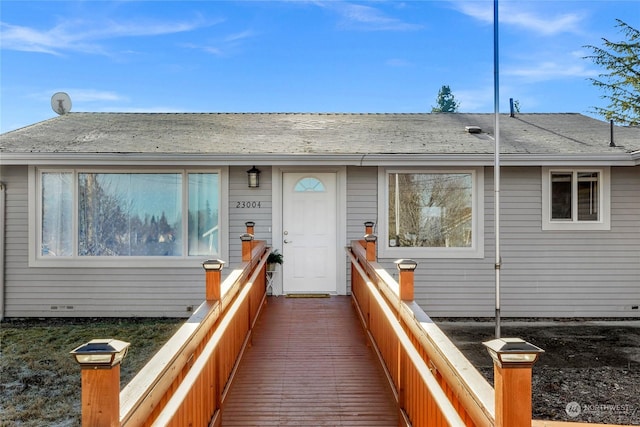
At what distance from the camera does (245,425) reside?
3.19 m

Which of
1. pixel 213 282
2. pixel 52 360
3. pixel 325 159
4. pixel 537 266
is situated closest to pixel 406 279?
pixel 213 282

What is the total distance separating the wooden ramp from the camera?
331cm

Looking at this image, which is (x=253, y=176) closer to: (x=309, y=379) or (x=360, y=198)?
(x=360, y=198)

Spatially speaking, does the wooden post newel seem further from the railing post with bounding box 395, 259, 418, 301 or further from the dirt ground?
the dirt ground

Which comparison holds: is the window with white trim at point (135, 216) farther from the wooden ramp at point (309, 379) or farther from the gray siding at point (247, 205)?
the wooden ramp at point (309, 379)

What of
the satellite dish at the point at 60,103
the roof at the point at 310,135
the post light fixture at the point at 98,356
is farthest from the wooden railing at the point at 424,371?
the satellite dish at the point at 60,103

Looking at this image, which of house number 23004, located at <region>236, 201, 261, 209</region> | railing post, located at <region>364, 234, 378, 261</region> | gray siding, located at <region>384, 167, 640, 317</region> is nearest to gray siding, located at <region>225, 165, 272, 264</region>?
house number 23004, located at <region>236, 201, 261, 209</region>

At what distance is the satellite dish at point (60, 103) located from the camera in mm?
10095

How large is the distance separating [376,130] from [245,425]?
22.1 ft

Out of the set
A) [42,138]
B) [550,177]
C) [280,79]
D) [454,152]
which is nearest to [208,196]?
[42,138]

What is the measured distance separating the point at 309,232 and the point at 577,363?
4.34 meters

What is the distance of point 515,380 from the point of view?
1.41m

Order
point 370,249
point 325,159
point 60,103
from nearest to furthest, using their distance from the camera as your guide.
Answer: point 370,249 < point 325,159 < point 60,103

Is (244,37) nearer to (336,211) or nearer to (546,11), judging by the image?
(546,11)
